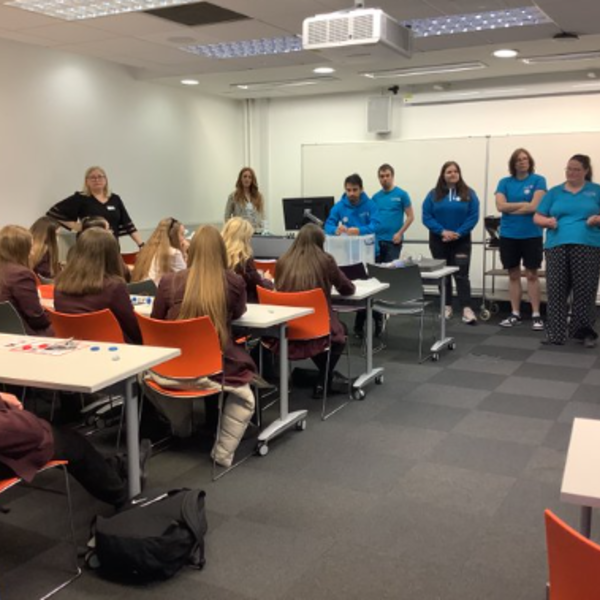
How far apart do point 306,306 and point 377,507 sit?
54.6 inches

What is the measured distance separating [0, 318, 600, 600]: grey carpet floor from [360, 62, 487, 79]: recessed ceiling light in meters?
3.74

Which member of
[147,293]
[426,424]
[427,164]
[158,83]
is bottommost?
[426,424]

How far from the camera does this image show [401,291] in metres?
5.40

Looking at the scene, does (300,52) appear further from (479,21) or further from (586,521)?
(586,521)

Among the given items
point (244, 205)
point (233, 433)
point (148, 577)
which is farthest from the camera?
point (244, 205)

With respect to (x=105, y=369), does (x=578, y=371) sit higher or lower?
lower

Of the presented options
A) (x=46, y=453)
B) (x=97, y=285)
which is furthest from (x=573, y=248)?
(x=46, y=453)

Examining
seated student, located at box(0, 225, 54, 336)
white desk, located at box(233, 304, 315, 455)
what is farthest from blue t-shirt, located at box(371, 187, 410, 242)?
seated student, located at box(0, 225, 54, 336)

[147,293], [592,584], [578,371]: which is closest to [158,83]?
[147,293]

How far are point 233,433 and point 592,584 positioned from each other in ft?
7.92

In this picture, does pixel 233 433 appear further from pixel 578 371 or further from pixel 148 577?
pixel 578 371

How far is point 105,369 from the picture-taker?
251 centimetres

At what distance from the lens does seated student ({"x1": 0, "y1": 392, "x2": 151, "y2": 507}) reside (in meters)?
2.11

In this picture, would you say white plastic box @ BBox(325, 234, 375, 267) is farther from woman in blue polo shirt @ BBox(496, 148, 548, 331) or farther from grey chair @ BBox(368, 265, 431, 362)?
woman in blue polo shirt @ BBox(496, 148, 548, 331)
